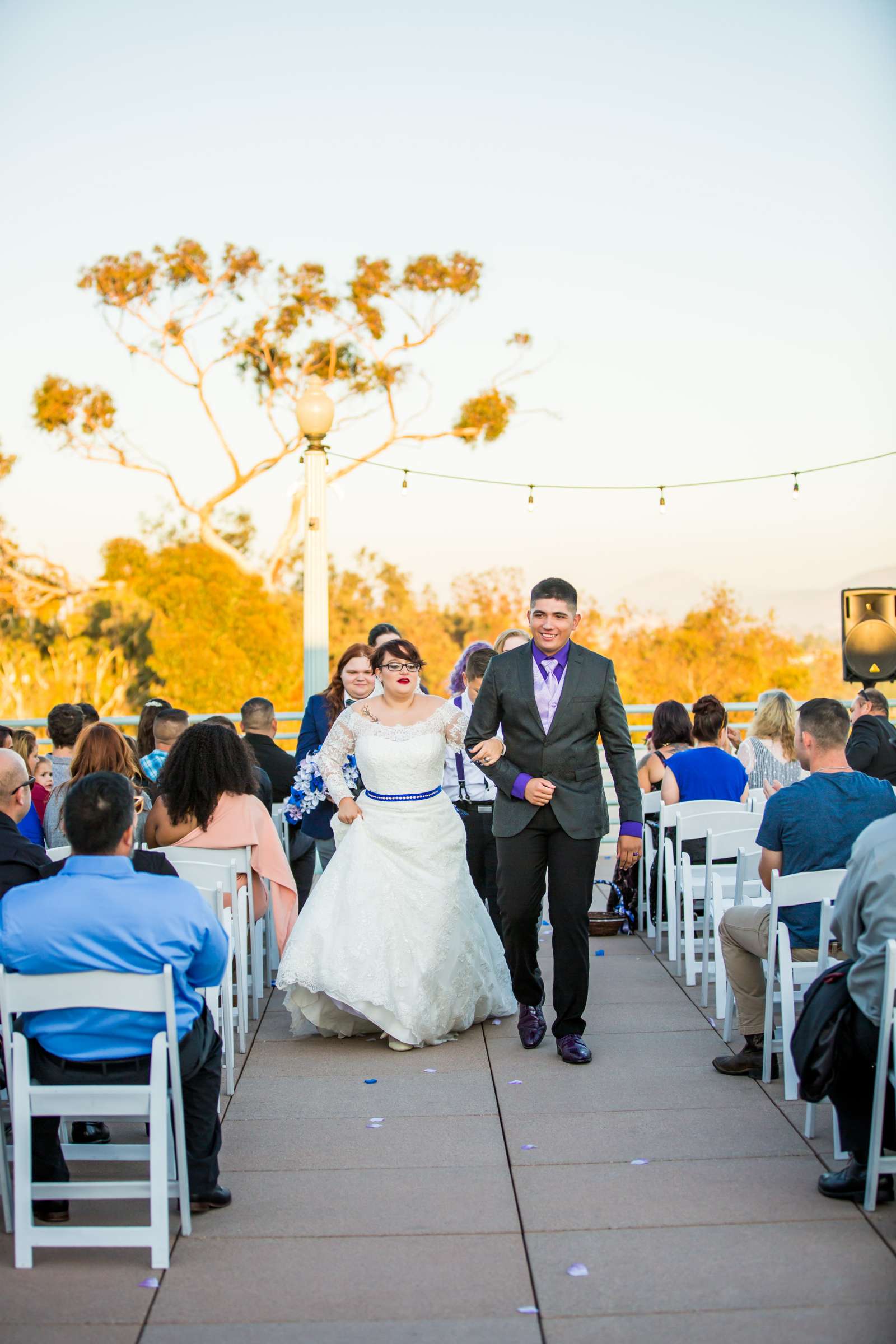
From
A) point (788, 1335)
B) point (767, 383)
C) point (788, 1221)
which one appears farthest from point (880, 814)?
point (767, 383)

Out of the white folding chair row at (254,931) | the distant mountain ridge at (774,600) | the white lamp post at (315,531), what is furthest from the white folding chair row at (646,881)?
the distant mountain ridge at (774,600)

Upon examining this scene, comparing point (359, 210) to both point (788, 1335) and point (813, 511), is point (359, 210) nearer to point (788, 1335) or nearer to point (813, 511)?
point (813, 511)

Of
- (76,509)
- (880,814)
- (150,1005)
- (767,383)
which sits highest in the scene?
(767,383)

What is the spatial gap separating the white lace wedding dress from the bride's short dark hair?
0.89 feet

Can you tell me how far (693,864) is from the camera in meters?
7.09

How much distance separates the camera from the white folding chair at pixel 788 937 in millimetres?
4332

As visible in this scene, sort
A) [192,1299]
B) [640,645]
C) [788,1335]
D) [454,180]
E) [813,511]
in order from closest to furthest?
[788,1335], [192,1299], [454,180], [640,645], [813,511]

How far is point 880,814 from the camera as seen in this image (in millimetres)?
4578

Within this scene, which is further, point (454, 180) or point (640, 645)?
point (640, 645)

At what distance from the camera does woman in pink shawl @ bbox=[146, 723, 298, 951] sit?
5.50 metres

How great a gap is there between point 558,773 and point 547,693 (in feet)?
1.06

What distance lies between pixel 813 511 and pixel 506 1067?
107 ft

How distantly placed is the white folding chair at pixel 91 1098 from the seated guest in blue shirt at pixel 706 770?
4546 mm

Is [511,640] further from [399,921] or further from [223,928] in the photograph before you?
[223,928]
